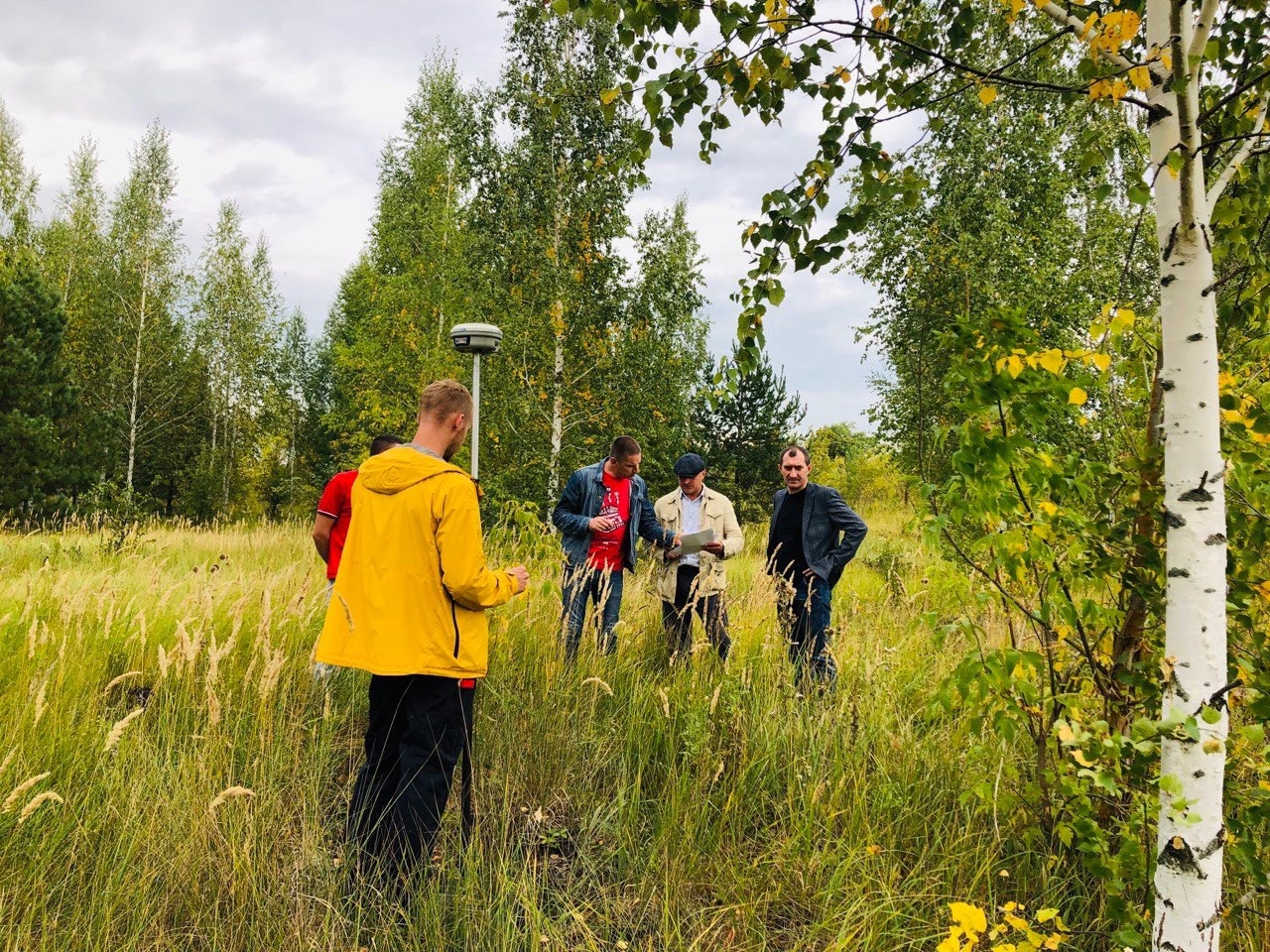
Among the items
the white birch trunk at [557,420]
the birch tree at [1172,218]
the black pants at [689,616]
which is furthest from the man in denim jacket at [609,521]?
the white birch trunk at [557,420]

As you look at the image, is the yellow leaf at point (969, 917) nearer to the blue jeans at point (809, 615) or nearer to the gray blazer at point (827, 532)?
the blue jeans at point (809, 615)

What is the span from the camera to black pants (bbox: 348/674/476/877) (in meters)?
2.33

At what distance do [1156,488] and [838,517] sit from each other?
2894 millimetres

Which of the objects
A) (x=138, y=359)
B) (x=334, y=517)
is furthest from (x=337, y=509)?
(x=138, y=359)

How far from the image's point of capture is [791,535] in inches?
199

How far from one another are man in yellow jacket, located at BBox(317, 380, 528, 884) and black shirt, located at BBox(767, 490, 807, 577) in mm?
2968

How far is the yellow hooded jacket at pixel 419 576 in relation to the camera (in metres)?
2.41

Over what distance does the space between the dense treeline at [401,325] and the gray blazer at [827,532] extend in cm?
138

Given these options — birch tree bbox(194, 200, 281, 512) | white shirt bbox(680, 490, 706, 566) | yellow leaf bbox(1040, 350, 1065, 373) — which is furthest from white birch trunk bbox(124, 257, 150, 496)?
yellow leaf bbox(1040, 350, 1065, 373)

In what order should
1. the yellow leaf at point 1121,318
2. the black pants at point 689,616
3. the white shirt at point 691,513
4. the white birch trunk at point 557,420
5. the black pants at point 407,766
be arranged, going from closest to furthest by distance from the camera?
1. the yellow leaf at point 1121,318
2. the black pants at point 407,766
3. the black pants at point 689,616
4. the white shirt at point 691,513
5. the white birch trunk at point 557,420

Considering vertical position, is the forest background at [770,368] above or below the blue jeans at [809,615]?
above

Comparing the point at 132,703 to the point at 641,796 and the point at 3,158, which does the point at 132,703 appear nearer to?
the point at 641,796

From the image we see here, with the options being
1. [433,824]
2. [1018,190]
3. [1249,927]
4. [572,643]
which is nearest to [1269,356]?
[1249,927]

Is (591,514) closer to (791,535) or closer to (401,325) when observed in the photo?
(791,535)
